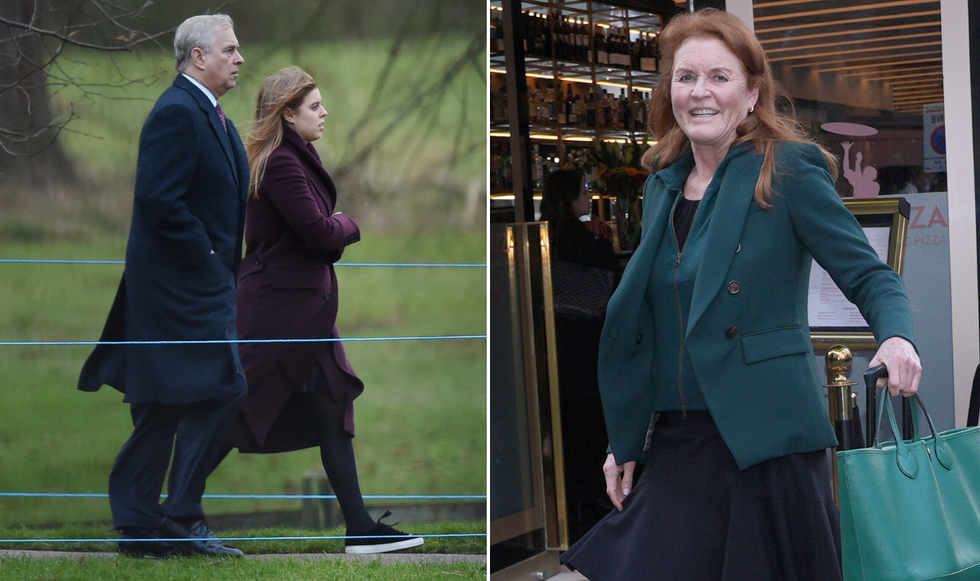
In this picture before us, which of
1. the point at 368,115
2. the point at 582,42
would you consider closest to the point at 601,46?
the point at 582,42

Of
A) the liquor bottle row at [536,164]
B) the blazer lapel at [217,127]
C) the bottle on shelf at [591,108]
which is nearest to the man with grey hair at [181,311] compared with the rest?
the blazer lapel at [217,127]

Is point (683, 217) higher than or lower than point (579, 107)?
lower

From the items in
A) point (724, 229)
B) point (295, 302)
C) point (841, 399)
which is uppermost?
point (724, 229)

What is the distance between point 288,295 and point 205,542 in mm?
894

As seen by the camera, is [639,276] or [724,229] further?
[639,276]

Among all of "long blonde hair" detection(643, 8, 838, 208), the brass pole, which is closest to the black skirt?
"long blonde hair" detection(643, 8, 838, 208)

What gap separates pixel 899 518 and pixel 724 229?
0.65 metres

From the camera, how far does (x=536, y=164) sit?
4.43 meters

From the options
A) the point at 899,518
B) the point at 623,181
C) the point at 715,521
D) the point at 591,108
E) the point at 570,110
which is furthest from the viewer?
the point at 623,181

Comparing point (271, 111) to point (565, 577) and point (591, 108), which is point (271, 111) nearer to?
point (591, 108)

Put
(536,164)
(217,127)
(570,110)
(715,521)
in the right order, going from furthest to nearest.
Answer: (570,110) < (536,164) < (217,127) < (715,521)

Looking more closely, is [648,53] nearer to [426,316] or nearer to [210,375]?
[426,316]

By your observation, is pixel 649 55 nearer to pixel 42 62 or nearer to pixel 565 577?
pixel 565 577

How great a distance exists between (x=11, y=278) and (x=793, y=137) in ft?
8.80
